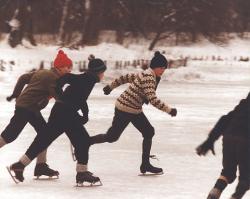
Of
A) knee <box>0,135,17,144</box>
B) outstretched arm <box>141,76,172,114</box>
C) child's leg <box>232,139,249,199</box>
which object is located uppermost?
outstretched arm <box>141,76,172,114</box>

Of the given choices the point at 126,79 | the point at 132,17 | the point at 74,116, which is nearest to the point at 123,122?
the point at 126,79

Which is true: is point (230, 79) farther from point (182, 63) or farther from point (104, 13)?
point (104, 13)

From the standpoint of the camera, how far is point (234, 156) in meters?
5.37

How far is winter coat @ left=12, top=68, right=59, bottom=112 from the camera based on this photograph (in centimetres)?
718

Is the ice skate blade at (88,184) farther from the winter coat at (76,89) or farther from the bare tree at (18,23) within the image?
the bare tree at (18,23)

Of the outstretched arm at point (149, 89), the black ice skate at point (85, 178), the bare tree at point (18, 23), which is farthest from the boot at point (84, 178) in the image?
the bare tree at point (18, 23)

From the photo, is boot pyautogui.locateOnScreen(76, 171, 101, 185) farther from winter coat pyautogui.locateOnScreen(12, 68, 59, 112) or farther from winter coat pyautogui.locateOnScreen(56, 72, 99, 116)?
winter coat pyautogui.locateOnScreen(12, 68, 59, 112)

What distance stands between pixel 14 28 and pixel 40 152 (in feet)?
114

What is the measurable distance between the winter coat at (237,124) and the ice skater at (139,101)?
→ 1957mm

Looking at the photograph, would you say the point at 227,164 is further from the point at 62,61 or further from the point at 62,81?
the point at 62,61

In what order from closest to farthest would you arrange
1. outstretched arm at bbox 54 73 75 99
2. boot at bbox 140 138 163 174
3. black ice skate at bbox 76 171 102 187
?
outstretched arm at bbox 54 73 75 99
black ice skate at bbox 76 171 102 187
boot at bbox 140 138 163 174

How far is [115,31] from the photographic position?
57.1 meters

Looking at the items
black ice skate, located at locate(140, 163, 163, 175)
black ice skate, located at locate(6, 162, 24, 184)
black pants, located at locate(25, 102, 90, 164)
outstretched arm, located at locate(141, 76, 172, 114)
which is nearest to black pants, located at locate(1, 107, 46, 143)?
black pants, located at locate(25, 102, 90, 164)

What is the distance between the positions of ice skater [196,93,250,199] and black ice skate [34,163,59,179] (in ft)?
8.43
